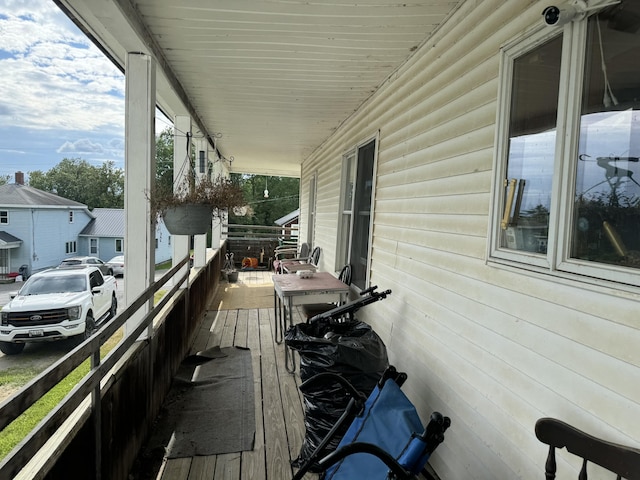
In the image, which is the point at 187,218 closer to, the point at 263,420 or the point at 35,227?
the point at 35,227

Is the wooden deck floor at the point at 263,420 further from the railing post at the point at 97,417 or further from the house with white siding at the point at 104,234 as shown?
the house with white siding at the point at 104,234

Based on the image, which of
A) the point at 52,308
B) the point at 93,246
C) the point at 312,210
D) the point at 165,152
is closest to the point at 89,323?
the point at 52,308

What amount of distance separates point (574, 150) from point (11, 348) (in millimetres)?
2777

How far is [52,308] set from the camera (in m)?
2.22

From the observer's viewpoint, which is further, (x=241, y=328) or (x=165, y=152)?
(x=165, y=152)

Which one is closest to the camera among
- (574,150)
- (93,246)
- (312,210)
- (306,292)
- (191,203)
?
(574,150)

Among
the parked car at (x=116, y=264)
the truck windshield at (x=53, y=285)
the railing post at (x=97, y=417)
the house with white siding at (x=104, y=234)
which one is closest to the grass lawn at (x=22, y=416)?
the railing post at (x=97, y=417)

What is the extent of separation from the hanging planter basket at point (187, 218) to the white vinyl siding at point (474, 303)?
1.45m

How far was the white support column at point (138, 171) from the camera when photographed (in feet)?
8.03

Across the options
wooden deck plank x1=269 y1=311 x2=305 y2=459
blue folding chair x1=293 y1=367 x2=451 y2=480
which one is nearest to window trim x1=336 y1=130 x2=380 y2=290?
wooden deck plank x1=269 y1=311 x2=305 y2=459

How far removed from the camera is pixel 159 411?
264cm

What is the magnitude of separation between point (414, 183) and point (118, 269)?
225cm

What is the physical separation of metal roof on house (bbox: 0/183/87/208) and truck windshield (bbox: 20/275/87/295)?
41cm

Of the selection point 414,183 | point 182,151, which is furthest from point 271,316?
point 414,183
